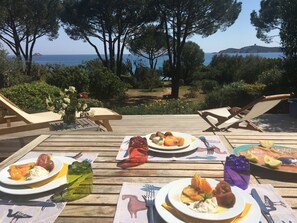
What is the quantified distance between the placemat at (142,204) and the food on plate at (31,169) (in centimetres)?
34

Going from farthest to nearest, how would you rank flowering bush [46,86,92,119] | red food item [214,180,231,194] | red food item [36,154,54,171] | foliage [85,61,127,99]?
foliage [85,61,127,99]
flowering bush [46,86,92,119]
red food item [36,154,54,171]
red food item [214,180,231,194]

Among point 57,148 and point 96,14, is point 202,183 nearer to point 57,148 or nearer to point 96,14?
point 57,148

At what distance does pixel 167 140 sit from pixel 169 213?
69 centimetres

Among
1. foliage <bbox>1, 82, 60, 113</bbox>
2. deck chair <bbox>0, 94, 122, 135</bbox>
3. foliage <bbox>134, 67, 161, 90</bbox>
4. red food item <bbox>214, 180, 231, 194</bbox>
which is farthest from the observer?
foliage <bbox>134, 67, 161, 90</bbox>

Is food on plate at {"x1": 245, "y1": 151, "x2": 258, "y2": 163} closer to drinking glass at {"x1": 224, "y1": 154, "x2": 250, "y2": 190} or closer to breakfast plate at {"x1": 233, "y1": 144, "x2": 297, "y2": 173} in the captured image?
breakfast plate at {"x1": 233, "y1": 144, "x2": 297, "y2": 173}

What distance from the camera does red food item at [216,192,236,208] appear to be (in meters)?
0.91

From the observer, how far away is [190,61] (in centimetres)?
1991

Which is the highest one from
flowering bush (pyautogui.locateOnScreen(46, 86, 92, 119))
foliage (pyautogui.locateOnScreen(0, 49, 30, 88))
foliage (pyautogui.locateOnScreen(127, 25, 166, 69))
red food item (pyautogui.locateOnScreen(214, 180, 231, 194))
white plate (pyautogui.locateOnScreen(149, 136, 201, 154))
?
foliage (pyautogui.locateOnScreen(127, 25, 166, 69))

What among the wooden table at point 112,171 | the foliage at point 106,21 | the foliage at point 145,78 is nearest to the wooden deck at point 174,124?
the wooden table at point 112,171

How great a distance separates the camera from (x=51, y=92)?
6730 millimetres

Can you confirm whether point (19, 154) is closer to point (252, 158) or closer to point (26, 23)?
point (252, 158)

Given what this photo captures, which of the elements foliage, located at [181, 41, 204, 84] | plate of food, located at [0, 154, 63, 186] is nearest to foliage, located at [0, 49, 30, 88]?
plate of food, located at [0, 154, 63, 186]

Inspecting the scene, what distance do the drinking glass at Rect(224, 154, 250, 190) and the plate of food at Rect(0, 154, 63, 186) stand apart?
694 mm

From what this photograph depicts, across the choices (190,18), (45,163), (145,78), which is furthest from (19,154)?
(145,78)
